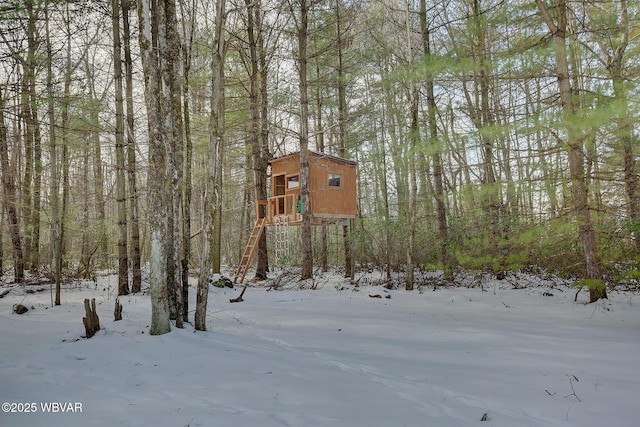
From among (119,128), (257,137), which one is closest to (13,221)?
(119,128)

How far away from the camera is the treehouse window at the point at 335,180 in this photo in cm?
1452

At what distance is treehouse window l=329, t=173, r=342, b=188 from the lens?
1452cm

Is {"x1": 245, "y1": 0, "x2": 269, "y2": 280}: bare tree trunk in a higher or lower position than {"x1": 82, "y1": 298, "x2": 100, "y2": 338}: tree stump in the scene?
higher

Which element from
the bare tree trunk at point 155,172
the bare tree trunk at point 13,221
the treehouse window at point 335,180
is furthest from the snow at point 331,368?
the treehouse window at point 335,180

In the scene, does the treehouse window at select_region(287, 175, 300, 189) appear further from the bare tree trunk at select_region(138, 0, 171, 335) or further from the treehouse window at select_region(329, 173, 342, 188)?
the bare tree trunk at select_region(138, 0, 171, 335)

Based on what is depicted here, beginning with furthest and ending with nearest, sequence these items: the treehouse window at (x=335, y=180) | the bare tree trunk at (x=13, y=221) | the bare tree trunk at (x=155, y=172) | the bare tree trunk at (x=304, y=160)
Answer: the treehouse window at (x=335, y=180) → the bare tree trunk at (x=13, y=221) → the bare tree trunk at (x=304, y=160) → the bare tree trunk at (x=155, y=172)

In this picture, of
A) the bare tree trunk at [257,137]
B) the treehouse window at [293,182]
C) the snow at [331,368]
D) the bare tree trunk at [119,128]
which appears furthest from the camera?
the treehouse window at [293,182]

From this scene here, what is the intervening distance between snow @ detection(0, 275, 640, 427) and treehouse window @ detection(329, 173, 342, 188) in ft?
23.6

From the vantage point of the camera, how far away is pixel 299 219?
13258mm

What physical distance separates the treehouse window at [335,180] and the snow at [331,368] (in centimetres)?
718

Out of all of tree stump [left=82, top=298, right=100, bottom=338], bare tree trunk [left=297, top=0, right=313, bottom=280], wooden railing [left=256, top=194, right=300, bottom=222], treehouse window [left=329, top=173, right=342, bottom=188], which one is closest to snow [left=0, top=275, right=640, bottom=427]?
tree stump [left=82, top=298, right=100, bottom=338]

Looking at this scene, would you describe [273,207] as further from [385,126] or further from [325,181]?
[385,126]

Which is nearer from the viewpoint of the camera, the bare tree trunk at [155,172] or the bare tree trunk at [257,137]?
the bare tree trunk at [155,172]

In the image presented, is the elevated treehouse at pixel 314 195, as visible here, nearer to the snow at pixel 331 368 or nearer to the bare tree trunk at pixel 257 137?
the bare tree trunk at pixel 257 137
